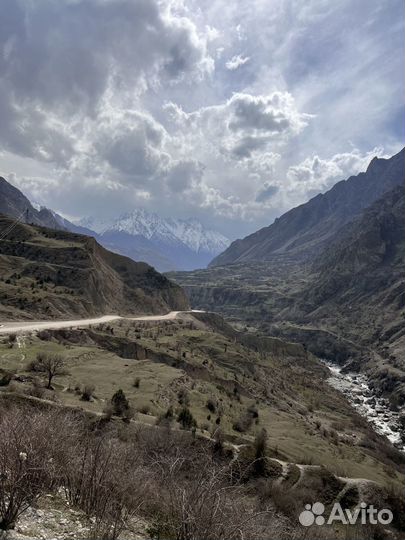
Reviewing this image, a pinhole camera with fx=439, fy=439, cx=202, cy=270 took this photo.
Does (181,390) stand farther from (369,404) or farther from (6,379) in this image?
(369,404)

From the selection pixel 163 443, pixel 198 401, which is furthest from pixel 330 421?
pixel 163 443

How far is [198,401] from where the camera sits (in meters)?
52.4

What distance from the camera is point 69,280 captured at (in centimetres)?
11081

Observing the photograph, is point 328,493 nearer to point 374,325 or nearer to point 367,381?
point 367,381

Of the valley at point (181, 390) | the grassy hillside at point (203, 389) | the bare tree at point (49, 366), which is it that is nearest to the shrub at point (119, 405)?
the valley at point (181, 390)

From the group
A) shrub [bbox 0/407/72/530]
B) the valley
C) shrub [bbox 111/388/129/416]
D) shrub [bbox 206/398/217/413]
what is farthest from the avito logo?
shrub [bbox 206/398/217/413]

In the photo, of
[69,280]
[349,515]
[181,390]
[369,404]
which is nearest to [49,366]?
[181,390]

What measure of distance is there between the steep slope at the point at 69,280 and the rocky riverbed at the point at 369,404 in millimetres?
58755

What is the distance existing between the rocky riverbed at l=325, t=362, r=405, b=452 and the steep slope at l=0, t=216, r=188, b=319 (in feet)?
193

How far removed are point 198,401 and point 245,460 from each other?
2074cm

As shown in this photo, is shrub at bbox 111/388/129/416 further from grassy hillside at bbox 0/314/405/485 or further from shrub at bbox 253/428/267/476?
shrub at bbox 253/428/267/476

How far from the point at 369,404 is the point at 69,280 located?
79.9 meters

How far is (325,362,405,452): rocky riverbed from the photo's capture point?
84000mm

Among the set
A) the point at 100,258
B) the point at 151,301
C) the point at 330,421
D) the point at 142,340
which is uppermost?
the point at 100,258
